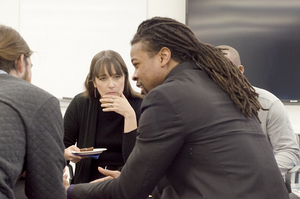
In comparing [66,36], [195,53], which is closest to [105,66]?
[195,53]

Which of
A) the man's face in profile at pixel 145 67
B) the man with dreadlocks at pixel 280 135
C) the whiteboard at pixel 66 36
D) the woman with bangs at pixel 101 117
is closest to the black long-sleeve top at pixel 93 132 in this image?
the woman with bangs at pixel 101 117

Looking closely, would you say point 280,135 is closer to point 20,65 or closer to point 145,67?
point 145,67

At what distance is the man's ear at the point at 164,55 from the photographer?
1.10m

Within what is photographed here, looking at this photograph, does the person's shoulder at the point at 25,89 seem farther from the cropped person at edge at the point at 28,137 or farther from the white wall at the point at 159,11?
the white wall at the point at 159,11

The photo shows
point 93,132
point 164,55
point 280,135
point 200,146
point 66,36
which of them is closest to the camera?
point 200,146

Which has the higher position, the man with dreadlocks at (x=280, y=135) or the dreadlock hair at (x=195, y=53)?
the dreadlock hair at (x=195, y=53)

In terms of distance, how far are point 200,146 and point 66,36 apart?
257 cm

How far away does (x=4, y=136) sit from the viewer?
3.04 feet

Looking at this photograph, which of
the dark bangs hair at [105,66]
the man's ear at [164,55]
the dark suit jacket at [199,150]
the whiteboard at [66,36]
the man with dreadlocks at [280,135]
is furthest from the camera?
the whiteboard at [66,36]

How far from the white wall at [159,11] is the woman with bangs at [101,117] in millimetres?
1268

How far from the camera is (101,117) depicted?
6.43ft

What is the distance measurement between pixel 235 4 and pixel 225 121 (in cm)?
247

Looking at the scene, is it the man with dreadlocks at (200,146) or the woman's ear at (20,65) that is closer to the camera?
the man with dreadlocks at (200,146)

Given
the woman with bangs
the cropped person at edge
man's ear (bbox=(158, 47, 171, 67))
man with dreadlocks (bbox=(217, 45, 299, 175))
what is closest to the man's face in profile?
man's ear (bbox=(158, 47, 171, 67))
